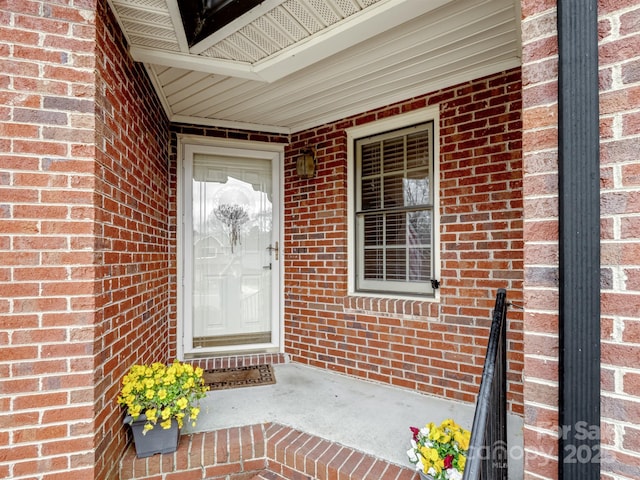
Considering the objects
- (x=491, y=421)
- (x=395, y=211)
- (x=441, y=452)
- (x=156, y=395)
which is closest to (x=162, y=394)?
(x=156, y=395)

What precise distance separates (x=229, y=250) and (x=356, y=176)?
143cm

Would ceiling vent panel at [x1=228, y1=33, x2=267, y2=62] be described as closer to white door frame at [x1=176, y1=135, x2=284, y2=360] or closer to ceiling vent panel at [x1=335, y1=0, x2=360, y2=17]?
ceiling vent panel at [x1=335, y1=0, x2=360, y2=17]

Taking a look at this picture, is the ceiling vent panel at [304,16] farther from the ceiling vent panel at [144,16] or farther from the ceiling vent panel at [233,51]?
the ceiling vent panel at [144,16]

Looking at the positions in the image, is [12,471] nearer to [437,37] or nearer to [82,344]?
[82,344]

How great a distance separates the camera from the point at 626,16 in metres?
0.97

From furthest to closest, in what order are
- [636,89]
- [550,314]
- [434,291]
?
[434,291], [550,314], [636,89]

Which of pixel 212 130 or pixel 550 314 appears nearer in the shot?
pixel 550 314

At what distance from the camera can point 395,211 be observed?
120 inches

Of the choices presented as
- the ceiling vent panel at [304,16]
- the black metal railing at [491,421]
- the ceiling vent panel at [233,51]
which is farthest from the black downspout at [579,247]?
the ceiling vent panel at [233,51]

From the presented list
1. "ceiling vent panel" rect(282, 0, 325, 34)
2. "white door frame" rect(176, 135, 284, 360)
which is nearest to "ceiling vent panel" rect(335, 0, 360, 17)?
"ceiling vent panel" rect(282, 0, 325, 34)

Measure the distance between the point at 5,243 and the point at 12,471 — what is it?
987 mm

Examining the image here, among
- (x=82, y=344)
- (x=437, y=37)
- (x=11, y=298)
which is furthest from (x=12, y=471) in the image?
(x=437, y=37)

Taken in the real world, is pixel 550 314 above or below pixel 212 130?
below

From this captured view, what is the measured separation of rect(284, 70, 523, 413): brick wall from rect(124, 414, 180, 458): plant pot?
1597 millimetres
